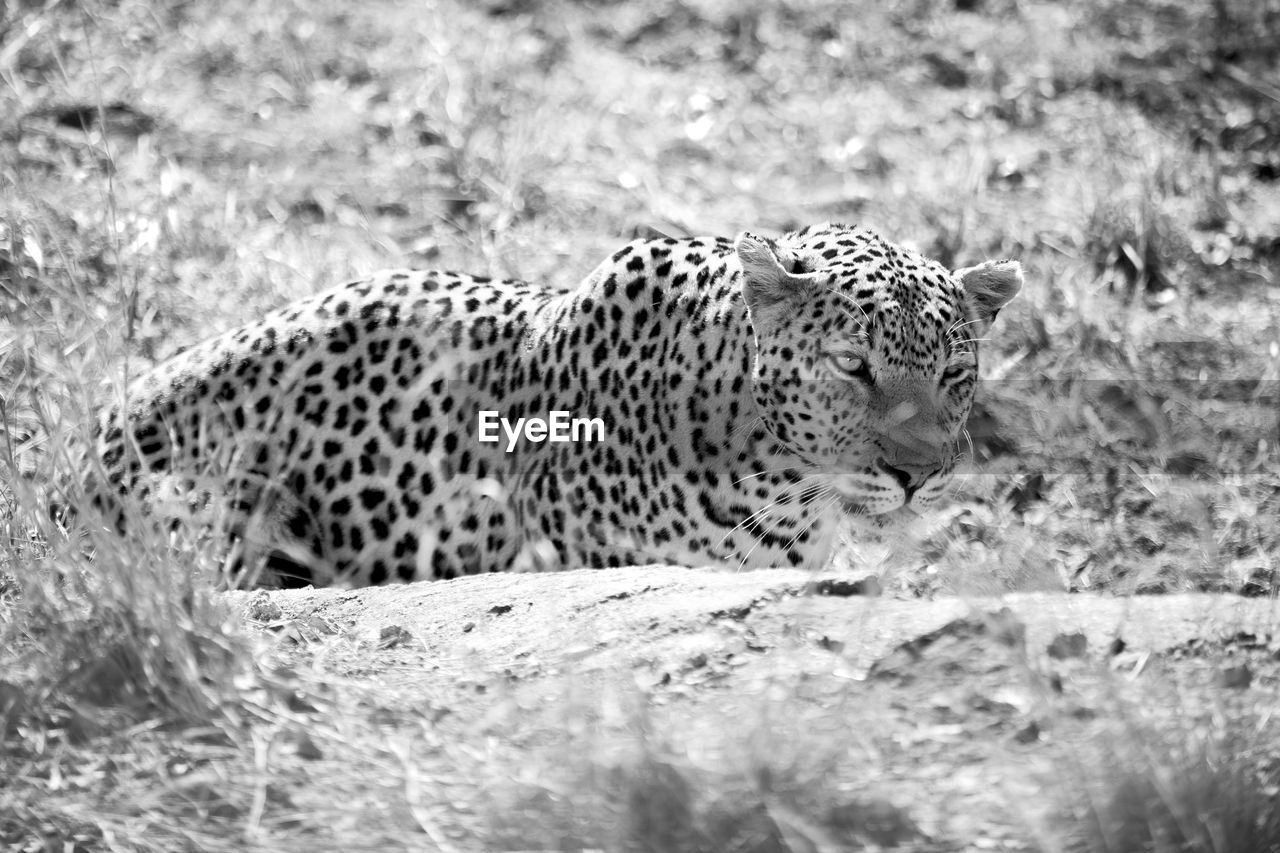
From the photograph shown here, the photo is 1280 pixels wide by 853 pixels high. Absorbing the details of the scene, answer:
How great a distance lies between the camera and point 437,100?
36.8 ft

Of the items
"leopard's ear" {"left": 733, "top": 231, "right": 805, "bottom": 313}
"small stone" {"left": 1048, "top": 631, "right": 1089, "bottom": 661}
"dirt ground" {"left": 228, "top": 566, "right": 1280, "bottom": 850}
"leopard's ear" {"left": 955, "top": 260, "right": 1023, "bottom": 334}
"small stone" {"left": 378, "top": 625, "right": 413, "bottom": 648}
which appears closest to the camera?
"dirt ground" {"left": 228, "top": 566, "right": 1280, "bottom": 850}

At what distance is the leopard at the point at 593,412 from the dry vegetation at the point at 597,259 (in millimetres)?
466

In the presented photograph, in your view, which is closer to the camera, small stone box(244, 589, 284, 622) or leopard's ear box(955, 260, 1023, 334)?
small stone box(244, 589, 284, 622)

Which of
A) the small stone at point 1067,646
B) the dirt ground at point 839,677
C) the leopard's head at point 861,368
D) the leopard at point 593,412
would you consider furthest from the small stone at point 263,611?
the small stone at point 1067,646

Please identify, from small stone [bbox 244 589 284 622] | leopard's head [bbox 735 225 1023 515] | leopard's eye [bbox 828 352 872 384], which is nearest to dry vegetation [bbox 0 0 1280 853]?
small stone [bbox 244 589 284 622]

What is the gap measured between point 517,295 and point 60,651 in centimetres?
304

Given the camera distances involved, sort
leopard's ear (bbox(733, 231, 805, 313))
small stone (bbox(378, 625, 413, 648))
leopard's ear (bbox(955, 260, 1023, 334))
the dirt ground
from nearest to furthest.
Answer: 1. the dirt ground
2. small stone (bbox(378, 625, 413, 648))
3. leopard's ear (bbox(733, 231, 805, 313))
4. leopard's ear (bbox(955, 260, 1023, 334))

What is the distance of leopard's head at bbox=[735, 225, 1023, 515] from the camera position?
5922 mm

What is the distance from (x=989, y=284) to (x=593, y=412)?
1.69 meters

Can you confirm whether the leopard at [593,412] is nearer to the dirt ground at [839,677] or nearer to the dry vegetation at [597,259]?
the dry vegetation at [597,259]

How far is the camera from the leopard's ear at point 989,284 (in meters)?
6.33

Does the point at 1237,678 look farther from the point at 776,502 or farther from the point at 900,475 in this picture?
the point at 776,502

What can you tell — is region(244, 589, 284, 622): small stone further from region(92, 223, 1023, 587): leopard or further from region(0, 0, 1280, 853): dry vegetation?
region(92, 223, 1023, 587): leopard

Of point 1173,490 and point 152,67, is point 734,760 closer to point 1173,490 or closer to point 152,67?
point 1173,490
